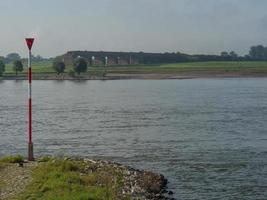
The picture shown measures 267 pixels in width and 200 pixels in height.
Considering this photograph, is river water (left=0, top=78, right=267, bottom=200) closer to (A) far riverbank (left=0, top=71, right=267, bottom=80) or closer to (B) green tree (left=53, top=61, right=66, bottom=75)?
(A) far riverbank (left=0, top=71, right=267, bottom=80)

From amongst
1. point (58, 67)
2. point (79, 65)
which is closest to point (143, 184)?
point (79, 65)

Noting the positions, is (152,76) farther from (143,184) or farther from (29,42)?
(29,42)

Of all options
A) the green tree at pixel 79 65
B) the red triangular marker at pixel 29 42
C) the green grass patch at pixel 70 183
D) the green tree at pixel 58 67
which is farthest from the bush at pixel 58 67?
the red triangular marker at pixel 29 42

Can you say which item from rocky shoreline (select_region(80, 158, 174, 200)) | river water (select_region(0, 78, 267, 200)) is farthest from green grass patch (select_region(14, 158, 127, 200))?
river water (select_region(0, 78, 267, 200))

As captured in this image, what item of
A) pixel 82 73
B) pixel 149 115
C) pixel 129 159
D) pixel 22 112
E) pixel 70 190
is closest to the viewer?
pixel 70 190

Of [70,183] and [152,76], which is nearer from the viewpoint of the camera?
[70,183]

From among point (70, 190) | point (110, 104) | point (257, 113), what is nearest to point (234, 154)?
point (70, 190)

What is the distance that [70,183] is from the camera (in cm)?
1800

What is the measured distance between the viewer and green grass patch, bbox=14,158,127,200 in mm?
16000

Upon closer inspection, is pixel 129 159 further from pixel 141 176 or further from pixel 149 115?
pixel 149 115

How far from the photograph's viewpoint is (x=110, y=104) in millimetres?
75750

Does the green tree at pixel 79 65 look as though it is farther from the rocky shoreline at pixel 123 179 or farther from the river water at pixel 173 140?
the rocky shoreline at pixel 123 179

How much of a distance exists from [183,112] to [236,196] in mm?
→ 39140

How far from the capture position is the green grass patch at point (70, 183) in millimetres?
16000
